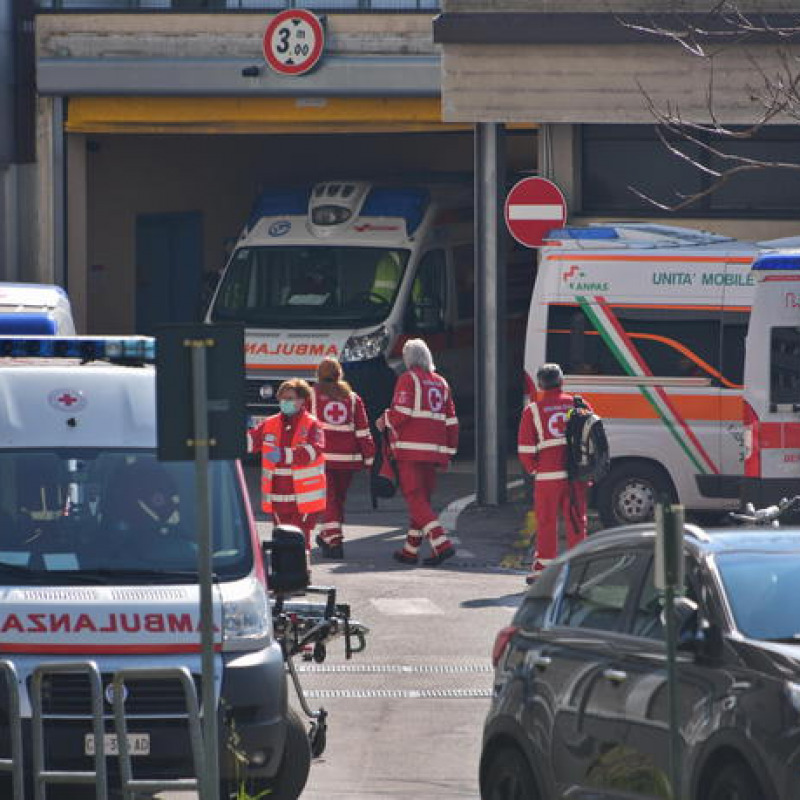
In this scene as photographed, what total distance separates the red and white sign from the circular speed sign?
3.85 meters

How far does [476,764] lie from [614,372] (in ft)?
→ 30.0

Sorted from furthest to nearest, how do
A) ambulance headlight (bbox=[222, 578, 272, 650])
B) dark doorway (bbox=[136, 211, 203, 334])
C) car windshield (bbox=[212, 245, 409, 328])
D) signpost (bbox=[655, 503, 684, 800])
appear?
dark doorway (bbox=[136, 211, 203, 334]) < car windshield (bbox=[212, 245, 409, 328]) < ambulance headlight (bbox=[222, 578, 272, 650]) < signpost (bbox=[655, 503, 684, 800])

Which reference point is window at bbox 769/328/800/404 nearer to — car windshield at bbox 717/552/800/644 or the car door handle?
car windshield at bbox 717/552/800/644

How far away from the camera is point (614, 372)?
69.1 feet

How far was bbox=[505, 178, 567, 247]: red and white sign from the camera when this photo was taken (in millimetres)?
22406

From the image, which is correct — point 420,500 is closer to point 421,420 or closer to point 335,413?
point 421,420

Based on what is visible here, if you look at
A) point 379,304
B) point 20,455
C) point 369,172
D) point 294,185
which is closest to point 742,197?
point 379,304

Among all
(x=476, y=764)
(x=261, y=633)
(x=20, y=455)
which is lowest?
(x=476, y=764)

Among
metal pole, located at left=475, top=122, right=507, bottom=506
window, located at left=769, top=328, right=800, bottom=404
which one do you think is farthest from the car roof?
metal pole, located at left=475, top=122, right=507, bottom=506

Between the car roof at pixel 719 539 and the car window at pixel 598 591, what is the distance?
0.23 feet

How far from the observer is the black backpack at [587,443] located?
1811 cm

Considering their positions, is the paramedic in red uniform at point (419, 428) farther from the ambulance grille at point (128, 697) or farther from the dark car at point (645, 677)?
the ambulance grille at point (128, 697)

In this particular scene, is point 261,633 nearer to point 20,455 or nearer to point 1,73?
point 20,455

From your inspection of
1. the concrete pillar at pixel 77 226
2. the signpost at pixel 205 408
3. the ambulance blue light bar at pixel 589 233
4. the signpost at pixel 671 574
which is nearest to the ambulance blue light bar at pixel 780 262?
the ambulance blue light bar at pixel 589 233
